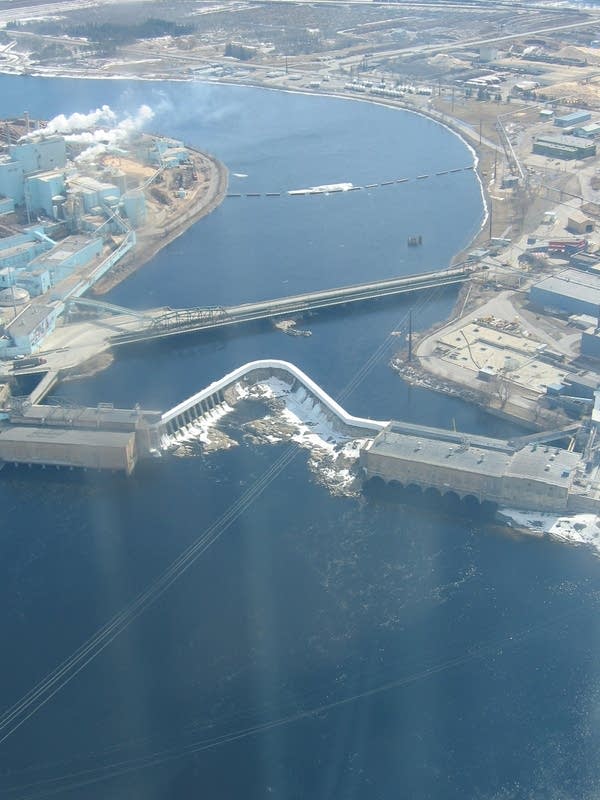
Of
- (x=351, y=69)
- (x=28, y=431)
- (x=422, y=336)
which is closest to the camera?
(x=28, y=431)

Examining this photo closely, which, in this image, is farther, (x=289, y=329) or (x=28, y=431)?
(x=289, y=329)

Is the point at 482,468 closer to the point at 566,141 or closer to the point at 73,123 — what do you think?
the point at 566,141

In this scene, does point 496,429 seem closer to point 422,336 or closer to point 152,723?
point 422,336

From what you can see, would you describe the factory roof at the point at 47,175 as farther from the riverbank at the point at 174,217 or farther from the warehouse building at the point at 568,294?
the warehouse building at the point at 568,294

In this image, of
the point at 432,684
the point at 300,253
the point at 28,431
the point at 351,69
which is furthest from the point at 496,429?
the point at 351,69

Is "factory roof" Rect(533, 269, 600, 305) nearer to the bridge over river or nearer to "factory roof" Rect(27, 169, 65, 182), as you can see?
the bridge over river

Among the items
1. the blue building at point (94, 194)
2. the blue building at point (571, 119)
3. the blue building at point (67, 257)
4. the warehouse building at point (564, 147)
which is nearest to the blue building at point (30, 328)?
the blue building at point (67, 257)

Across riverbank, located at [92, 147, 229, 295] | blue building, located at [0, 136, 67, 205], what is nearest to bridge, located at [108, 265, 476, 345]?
riverbank, located at [92, 147, 229, 295]
